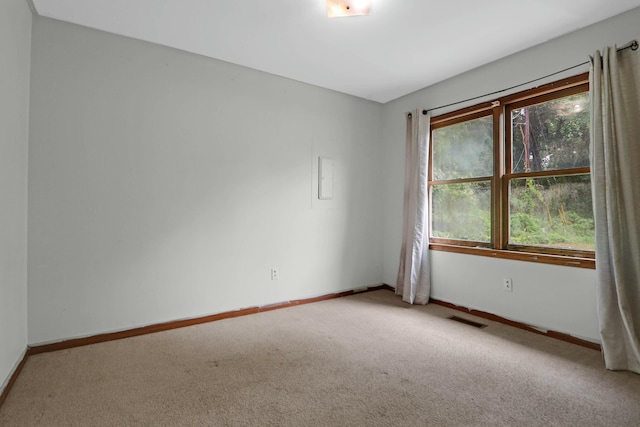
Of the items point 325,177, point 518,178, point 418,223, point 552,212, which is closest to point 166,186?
point 325,177

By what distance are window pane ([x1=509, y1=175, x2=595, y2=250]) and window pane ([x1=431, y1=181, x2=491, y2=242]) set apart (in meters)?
0.25

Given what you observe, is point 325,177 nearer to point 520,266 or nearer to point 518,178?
point 518,178

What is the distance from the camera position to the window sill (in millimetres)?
2434

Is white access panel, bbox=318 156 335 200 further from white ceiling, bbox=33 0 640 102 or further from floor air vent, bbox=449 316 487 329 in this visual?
floor air vent, bbox=449 316 487 329

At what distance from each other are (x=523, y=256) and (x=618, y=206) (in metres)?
0.79

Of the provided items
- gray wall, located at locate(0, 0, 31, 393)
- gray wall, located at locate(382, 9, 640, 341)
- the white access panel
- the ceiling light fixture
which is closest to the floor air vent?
gray wall, located at locate(382, 9, 640, 341)

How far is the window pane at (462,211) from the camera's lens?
10.4 ft

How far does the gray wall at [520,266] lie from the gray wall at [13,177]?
10.5 feet

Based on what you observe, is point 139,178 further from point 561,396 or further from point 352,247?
point 561,396

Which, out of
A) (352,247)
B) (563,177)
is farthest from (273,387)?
(563,177)

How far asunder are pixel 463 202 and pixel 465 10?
70.9 inches

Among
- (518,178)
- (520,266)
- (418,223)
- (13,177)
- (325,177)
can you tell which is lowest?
(520,266)

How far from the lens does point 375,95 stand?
3.91 meters

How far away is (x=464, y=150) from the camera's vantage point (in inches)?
133
